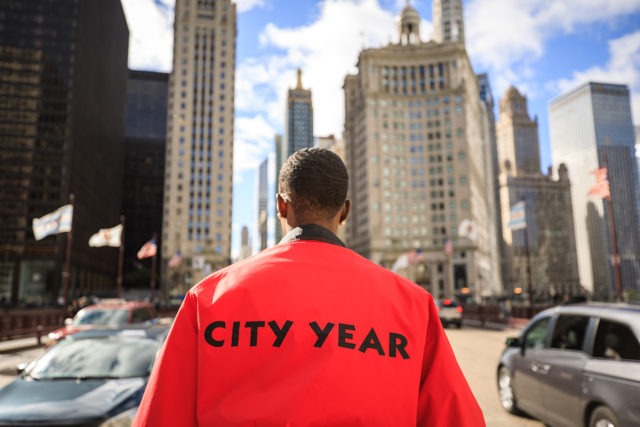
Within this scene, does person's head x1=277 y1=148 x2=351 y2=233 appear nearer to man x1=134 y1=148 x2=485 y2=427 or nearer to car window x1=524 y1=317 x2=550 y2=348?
man x1=134 y1=148 x2=485 y2=427

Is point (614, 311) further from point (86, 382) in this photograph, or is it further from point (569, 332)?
point (86, 382)

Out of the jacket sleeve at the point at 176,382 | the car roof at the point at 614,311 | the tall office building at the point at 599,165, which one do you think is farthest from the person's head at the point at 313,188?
the tall office building at the point at 599,165

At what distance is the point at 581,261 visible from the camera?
616 feet

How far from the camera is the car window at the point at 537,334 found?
23.9 feet

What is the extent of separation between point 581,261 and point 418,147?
403 feet

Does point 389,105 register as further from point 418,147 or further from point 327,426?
point 327,426

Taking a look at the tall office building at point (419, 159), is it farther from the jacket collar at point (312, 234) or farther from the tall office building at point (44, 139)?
the jacket collar at point (312, 234)

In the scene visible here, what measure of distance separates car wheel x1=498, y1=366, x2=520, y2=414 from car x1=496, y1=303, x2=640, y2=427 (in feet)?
0.05

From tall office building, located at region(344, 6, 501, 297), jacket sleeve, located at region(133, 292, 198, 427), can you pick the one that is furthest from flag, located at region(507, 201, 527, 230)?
tall office building, located at region(344, 6, 501, 297)

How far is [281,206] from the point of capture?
1970mm

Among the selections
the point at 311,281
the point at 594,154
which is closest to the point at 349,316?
the point at 311,281

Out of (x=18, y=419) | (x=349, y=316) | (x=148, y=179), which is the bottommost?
(x=18, y=419)

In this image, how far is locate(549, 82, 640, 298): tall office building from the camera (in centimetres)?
15412

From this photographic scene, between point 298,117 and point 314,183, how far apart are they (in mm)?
183218
